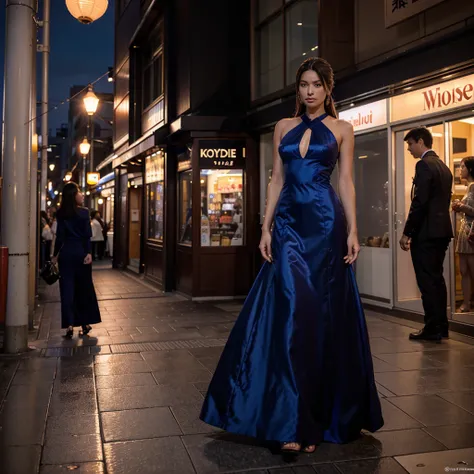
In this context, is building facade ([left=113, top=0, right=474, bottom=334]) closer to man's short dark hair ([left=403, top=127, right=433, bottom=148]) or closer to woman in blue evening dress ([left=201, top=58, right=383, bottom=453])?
man's short dark hair ([left=403, top=127, right=433, bottom=148])

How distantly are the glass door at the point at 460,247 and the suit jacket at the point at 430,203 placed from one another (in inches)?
36.0

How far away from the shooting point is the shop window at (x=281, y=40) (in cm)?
998

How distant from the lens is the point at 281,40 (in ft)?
35.0

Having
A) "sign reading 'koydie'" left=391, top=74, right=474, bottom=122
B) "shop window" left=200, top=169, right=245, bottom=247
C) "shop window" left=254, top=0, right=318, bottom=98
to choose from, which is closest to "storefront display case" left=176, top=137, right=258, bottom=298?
"shop window" left=200, top=169, right=245, bottom=247

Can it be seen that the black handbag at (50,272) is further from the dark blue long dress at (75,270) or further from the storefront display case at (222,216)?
the storefront display case at (222,216)

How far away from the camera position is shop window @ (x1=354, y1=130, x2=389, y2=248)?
8.95 meters

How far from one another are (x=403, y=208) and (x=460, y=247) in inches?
52.7

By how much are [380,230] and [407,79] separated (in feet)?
9.25

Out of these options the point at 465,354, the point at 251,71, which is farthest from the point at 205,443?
the point at 251,71

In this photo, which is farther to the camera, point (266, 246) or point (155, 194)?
point (155, 194)

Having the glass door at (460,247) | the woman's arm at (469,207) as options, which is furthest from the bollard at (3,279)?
the glass door at (460,247)

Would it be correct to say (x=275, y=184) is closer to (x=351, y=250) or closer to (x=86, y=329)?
(x=351, y=250)

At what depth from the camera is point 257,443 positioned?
347cm

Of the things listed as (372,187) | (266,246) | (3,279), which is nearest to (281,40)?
(372,187)
